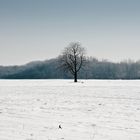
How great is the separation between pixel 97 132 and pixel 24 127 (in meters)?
2.96

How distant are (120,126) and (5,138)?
16.5 feet

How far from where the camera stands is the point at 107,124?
11812mm

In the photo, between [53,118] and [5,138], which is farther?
[53,118]

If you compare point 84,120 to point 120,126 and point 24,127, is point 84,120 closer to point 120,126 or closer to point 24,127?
point 120,126

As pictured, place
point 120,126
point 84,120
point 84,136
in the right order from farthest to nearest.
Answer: point 84,120 < point 120,126 < point 84,136

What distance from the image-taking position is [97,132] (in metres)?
10.1

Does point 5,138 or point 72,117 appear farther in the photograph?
point 72,117

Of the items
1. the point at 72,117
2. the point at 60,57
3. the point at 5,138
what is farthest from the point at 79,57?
the point at 5,138

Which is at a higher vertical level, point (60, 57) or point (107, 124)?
point (60, 57)

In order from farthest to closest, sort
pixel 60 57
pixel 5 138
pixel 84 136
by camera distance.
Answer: pixel 60 57, pixel 84 136, pixel 5 138

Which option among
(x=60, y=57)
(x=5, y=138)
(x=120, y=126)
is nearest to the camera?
(x=5, y=138)

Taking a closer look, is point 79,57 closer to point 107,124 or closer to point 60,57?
point 60,57

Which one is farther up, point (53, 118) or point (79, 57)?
point (79, 57)

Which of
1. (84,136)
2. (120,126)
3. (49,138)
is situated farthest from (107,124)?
(49,138)
